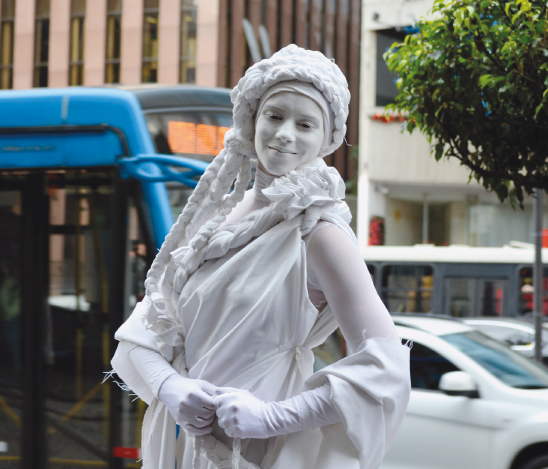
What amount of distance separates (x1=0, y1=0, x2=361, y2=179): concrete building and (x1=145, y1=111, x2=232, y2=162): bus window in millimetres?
20722

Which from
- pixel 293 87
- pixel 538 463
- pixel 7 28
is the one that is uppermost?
pixel 7 28

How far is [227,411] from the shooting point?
155 centimetres

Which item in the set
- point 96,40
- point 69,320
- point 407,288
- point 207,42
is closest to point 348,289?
point 69,320

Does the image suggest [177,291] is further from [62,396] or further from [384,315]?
[62,396]

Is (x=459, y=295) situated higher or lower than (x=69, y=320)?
lower

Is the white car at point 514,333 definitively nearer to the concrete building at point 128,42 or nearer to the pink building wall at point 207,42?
the pink building wall at point 207,42

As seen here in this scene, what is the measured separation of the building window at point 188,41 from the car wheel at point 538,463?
74.5 feet

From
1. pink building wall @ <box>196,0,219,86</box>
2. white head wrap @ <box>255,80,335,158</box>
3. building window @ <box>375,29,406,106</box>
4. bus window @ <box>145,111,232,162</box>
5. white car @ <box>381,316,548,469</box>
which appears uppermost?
pink building wall @ <box>196,0,219,86</box>

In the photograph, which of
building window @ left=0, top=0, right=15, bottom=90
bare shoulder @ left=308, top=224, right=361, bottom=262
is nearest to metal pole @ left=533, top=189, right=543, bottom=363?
bare shoulder @ left=308, top=224, right=361, bottom=262

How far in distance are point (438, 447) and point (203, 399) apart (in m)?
3.75

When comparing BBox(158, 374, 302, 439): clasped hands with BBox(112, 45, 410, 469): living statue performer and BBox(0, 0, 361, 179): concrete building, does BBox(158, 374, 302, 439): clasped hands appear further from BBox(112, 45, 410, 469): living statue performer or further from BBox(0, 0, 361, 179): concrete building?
BBox(0, 0, 361, 179): concrete building

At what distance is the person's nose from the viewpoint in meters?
1.71

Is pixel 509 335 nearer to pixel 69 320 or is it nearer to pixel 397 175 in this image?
pixel 69 320

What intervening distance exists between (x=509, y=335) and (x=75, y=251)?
20.7 ft
